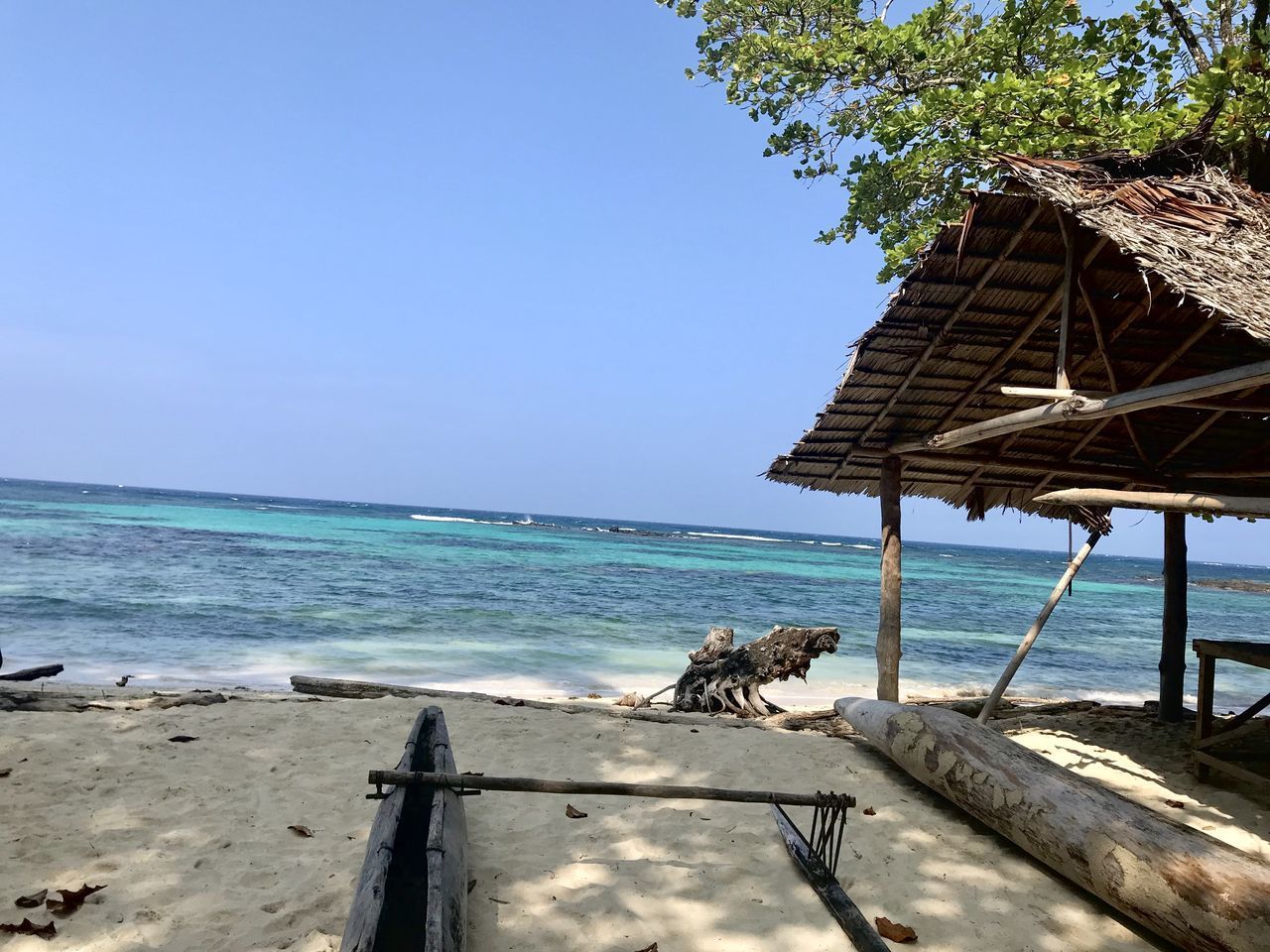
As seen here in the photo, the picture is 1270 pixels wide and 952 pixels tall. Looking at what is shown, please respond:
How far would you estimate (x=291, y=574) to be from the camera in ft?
62.7

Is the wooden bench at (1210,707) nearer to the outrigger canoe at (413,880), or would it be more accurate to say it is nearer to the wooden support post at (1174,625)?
the wooden support post at (1174,625)

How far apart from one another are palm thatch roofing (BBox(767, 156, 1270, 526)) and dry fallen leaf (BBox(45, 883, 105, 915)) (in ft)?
16.3

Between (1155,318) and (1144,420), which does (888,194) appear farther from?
(1155,318)

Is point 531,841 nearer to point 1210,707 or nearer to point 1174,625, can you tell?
point 1210,707

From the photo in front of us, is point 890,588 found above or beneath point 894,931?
above

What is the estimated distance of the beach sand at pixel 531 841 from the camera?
288 centimetres

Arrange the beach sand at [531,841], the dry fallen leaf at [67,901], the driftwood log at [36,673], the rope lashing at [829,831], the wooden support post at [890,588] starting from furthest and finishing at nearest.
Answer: the driftwood log at [36,673] → the wooden support post at [890,588] → the rope lashing at [829,831] → the beach sand at [531,841] → the dry fallen leaf at [67,901]

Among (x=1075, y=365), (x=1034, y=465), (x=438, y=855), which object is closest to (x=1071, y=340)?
(x=1075, y=365)

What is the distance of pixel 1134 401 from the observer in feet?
12.1

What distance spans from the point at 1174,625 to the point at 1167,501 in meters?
3.12

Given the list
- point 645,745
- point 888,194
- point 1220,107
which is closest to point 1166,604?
point 1220,107

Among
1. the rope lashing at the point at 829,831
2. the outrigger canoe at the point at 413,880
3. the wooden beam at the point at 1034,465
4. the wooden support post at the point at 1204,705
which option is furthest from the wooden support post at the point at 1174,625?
the outrigger canoe at the point at 413,880

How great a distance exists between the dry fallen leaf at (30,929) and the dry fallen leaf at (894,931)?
10.1ft

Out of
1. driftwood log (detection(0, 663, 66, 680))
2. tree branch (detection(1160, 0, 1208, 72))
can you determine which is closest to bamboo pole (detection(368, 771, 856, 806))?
driftwood log (detection(0, 663, 66, 680))
